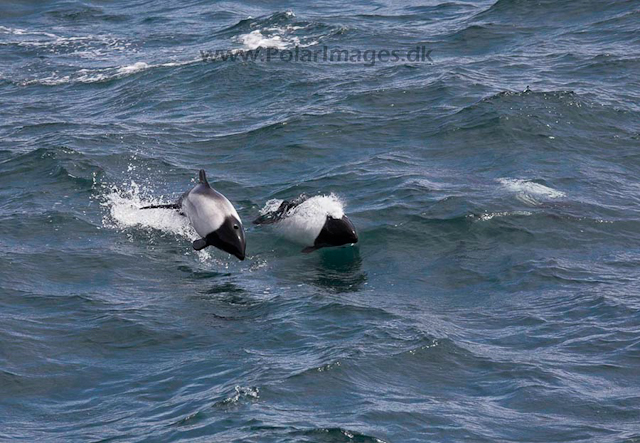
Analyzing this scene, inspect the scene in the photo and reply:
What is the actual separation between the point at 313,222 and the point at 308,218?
20 cm

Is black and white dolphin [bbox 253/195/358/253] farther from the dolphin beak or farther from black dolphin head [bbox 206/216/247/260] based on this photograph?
black dolphin head [bbox 206/216/247/260]

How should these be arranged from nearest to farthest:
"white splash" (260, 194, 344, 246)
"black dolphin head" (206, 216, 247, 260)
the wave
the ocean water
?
the ocean water, "black dolphin head" (206, 216, 247, 260), "white splash" (260, 194, 344, 246), the wave

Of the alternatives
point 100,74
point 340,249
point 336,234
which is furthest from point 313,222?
point 100,74

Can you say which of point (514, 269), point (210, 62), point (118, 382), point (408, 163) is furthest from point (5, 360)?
point (210, 62)

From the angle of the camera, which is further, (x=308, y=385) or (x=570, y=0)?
(x=570, y=0)

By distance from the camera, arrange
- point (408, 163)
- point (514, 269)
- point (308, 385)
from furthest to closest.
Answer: point (408, 163)
point (514, 269)
point (308, 385)

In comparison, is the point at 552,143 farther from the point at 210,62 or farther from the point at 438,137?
the point at 210,62

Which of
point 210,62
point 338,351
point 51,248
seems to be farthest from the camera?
point 210,62

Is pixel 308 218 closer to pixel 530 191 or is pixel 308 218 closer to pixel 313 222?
pixel 313 222

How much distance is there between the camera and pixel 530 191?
23.3 m

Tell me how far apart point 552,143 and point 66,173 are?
11.2 meters

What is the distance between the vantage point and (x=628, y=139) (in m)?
26.2

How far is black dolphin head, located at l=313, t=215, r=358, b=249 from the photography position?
2073 centimetres

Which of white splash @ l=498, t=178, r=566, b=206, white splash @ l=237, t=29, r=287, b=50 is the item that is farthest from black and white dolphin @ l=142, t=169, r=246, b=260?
white splash @ l=237, t=29, r=287, b=50
